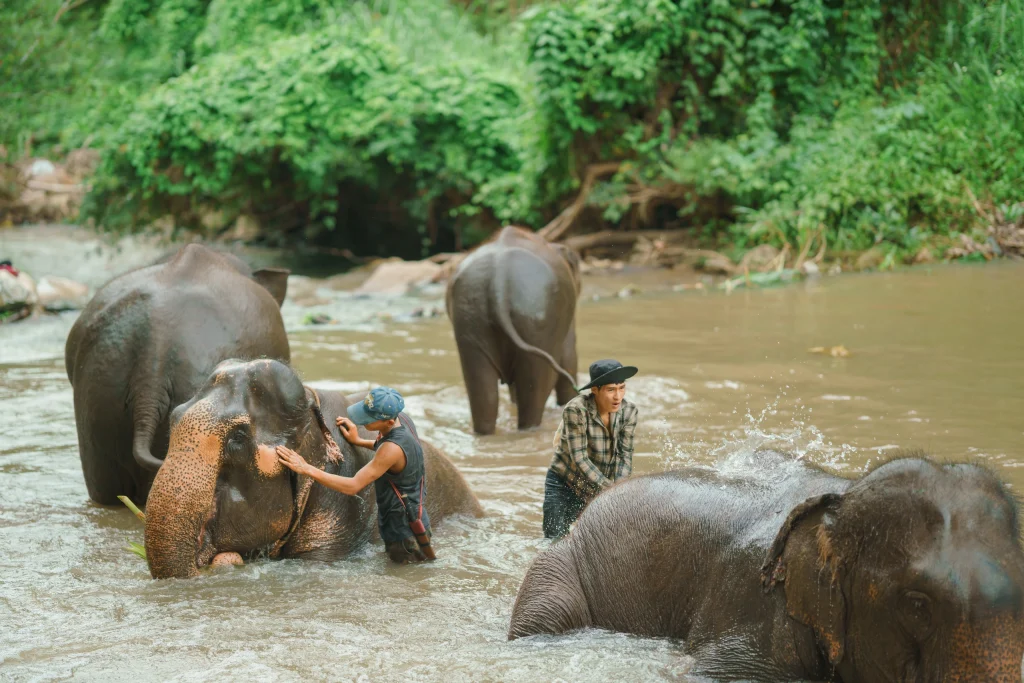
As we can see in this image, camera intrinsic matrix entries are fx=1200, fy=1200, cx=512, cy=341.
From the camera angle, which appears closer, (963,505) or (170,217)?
(963,505)

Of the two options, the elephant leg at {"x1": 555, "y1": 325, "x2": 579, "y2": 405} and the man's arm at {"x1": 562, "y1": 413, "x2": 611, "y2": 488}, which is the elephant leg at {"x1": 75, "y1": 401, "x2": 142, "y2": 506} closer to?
the man's arm at {"x1": 562, "y1": 413, "x2": 611, "y2": 488}

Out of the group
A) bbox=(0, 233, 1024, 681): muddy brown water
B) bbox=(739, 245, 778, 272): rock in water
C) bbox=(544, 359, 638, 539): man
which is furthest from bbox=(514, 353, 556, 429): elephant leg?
bbox=(739, 245, 778, 272): rock in water

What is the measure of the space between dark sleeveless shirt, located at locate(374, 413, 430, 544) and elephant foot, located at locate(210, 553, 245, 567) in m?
0.58

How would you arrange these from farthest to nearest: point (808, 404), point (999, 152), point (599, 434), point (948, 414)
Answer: point (999, 152)
point (808, 404)
point (948, 414)
point (599, 434)

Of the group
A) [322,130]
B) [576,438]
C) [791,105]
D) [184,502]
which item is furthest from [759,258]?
[184,502]

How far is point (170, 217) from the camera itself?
19844mm

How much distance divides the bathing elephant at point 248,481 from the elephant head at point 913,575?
230 centimetres

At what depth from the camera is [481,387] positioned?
727cm

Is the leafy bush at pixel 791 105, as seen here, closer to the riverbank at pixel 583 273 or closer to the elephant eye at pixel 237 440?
the riverbank at pixel 583 273

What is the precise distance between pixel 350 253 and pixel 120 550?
47.7 feet

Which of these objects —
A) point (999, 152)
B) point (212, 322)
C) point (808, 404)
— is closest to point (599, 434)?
point (212, 322)

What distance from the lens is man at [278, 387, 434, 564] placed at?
4695 millimetres

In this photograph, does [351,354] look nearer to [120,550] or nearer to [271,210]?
[120,550]

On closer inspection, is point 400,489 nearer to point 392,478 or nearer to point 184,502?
point 392,478
